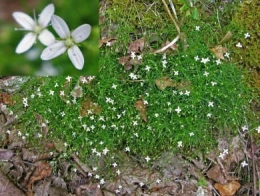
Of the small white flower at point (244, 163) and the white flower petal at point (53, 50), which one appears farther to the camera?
the small white flower at point (244, 163)

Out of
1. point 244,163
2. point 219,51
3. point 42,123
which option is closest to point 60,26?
point 42,123

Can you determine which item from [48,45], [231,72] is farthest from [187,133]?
[48,45]

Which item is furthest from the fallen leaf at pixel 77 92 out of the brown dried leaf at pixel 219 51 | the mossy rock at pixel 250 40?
the mossy rock at pixel 250 40

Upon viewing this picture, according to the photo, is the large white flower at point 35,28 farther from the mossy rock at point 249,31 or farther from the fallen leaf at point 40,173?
the mossy rock at point 249,31

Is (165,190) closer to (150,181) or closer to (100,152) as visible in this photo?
(150,181)

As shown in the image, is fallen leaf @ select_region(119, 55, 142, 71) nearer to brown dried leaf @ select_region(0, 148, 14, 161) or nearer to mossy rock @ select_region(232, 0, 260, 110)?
mossy rock @ select_region(232, 0, 260, 110)

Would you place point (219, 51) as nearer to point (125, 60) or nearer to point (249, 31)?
point (249, 31)
